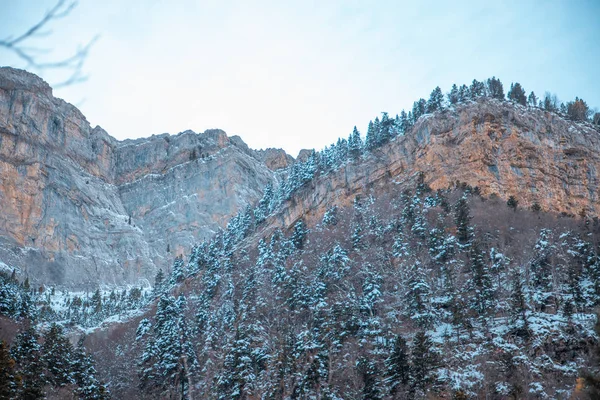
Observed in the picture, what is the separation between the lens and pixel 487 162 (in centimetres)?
8106

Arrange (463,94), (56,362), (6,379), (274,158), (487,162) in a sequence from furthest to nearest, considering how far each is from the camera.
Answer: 1. (274,158)
2. (463,94)
3. (487,162)
4. (56,362)
5. (6,379)

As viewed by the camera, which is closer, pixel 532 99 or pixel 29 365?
pixel 29 365

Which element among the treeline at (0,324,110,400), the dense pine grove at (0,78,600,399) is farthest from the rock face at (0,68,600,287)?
the treeline at (0,324,110,400)

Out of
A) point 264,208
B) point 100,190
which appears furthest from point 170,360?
point 100,190

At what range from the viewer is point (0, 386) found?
28625mm

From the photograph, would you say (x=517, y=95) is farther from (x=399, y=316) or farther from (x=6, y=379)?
(x=6, y=379)

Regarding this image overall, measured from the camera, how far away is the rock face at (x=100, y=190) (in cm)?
12194

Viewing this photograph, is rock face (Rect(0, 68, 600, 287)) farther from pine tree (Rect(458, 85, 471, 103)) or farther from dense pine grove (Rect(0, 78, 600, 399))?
dense pine grove (Rect(0, 78, 600, 399))

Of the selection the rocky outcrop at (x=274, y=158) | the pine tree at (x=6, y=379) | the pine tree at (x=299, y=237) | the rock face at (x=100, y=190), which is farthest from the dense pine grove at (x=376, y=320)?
the rocky outcrop at (x=274, y=158)

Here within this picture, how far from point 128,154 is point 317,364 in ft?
465

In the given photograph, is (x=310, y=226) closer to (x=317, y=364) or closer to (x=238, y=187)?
(x=317, y=364)

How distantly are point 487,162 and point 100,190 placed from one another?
108697mm

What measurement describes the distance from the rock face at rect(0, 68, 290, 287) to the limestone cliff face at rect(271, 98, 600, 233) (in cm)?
5711

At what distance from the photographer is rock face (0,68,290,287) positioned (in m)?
122
